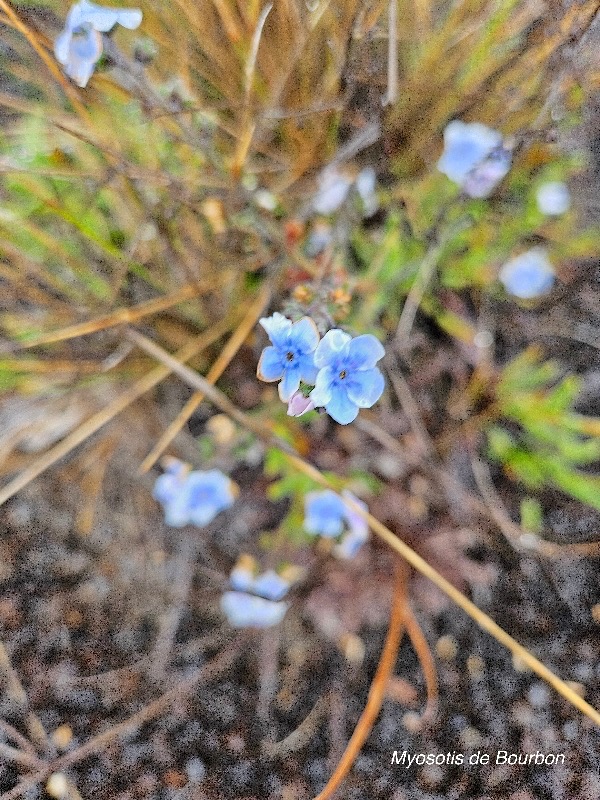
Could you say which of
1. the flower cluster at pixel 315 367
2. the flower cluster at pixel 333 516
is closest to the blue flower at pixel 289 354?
the flower cluster at pixel 315 367

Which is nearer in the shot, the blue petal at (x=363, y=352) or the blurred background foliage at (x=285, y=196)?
the blue petal at (x=363, y=352)

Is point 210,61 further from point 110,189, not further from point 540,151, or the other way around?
point 540,151

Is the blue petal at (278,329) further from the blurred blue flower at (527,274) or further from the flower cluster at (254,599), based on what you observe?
the blurred blue flower at (527,274)

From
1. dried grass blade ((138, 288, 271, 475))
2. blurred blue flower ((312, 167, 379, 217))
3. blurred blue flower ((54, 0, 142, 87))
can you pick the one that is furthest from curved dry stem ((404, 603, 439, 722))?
blurred blue flower ((54, 0, 142, 87))

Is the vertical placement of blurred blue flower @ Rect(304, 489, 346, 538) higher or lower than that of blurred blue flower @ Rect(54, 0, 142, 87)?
lower

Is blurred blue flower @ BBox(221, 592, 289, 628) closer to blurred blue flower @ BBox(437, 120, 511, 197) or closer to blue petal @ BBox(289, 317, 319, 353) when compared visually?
blue petal @ BBox(289, 317, 319, 353)
